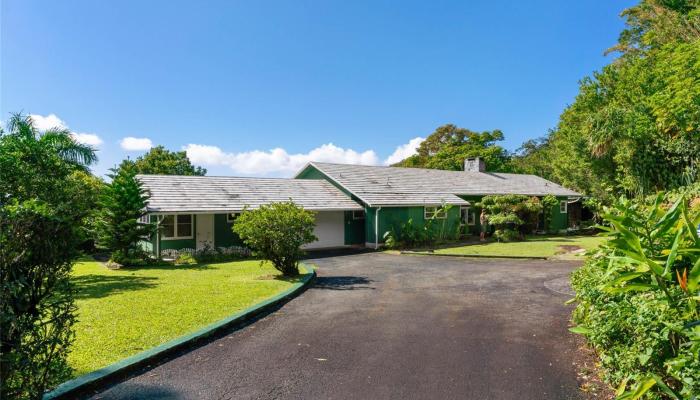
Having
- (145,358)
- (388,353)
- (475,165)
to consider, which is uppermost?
(475,165)

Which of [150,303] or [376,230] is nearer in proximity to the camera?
[150,303]

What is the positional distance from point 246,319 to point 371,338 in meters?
2.56

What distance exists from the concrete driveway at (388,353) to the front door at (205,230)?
10956 millimetres

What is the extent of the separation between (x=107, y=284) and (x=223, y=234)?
8549mm

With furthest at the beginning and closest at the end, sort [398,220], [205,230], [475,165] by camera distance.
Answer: [475,165] → [398,220] → [205,230]

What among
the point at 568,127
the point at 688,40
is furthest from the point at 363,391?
the point at 568,127

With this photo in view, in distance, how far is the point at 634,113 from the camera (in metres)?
23.5

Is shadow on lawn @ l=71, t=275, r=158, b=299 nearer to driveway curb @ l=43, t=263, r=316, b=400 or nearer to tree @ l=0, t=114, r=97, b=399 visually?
driveway curb @ l=43, t=263, r=316, b=400

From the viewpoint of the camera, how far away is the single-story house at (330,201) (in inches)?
757

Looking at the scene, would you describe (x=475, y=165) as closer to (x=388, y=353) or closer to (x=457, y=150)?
(x=457, y=150)

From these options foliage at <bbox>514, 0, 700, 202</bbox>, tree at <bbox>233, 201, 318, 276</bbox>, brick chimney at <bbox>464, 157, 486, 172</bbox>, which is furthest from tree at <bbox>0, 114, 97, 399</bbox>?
brick chimney at <bbox>464, 157, 486, 172</bbox>

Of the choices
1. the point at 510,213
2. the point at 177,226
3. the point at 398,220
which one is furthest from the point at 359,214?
the point at 510,213

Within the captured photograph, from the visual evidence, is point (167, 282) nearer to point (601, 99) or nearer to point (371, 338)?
point (371, 338)

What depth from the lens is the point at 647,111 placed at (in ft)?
77.9
